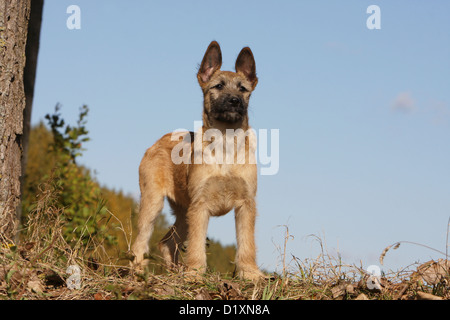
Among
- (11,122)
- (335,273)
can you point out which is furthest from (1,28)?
(335,273)

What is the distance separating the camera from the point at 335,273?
17.6ft

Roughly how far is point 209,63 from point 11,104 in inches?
107

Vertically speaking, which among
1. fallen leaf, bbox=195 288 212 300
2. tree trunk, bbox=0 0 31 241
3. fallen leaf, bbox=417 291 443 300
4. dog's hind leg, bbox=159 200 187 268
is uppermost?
tree trunk, bbox=0 0 31 241

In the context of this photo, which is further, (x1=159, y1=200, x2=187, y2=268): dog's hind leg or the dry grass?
(x1=159, y1=200, x2=187, y2=268): dog's hind leg

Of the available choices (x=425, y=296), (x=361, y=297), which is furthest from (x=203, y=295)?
(x=425, y=296)

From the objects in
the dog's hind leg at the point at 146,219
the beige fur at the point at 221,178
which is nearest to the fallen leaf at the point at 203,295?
the beige fur at the point at 221,178

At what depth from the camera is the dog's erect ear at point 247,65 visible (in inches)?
292

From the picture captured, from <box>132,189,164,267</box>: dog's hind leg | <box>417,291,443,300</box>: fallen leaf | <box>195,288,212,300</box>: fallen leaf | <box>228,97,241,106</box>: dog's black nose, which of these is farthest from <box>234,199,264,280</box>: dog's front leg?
<box>417,291,443,300</box>: fallen leaf

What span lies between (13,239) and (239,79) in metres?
3.66

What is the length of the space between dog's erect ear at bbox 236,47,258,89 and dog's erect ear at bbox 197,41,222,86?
0.94 ft

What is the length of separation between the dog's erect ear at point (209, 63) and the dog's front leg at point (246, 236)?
1916 mm

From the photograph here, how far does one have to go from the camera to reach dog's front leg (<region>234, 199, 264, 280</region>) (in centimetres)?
686

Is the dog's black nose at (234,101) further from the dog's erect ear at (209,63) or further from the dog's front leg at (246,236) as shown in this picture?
the dog's front leg at (246,236)

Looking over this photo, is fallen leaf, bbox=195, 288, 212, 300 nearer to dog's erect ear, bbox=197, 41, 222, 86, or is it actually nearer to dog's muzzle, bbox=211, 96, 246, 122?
dog's muzzle, bbox=211, 96, 246, 122
